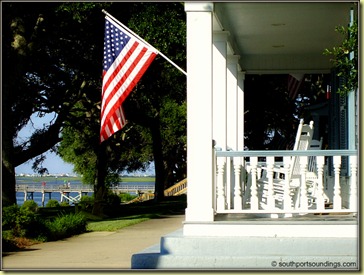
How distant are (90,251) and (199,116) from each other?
18.5ft

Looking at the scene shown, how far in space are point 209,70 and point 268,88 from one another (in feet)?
78.1

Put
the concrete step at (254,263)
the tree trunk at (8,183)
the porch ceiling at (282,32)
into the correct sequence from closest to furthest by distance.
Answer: the concrete step at (254,263)
the porch ceiling at (282,32)
the tree trunk at (8,183)

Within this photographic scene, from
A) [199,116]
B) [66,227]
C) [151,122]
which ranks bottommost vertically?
[66,227]

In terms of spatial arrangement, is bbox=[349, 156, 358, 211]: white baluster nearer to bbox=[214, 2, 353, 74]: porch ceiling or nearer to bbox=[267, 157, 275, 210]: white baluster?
bbox=[267, 157, 275, 210]: white baluster

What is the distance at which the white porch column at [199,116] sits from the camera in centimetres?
958

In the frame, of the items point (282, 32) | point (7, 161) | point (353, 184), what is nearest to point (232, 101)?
point (282, 32)

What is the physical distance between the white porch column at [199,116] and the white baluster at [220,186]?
234mm

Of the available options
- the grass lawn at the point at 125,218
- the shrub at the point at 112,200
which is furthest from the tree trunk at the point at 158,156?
the shrub at the point at 112,200

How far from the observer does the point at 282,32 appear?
46.0ft

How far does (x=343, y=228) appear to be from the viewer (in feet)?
31.2

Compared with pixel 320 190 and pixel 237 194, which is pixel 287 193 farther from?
pixel 237 194

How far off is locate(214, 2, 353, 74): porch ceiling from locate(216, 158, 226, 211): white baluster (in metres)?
2.07

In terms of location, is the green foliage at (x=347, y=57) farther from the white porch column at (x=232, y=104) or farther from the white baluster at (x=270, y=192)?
the white porch column at (x=232, y=104)

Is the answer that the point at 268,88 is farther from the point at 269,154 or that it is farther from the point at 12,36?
the point at 269,154
